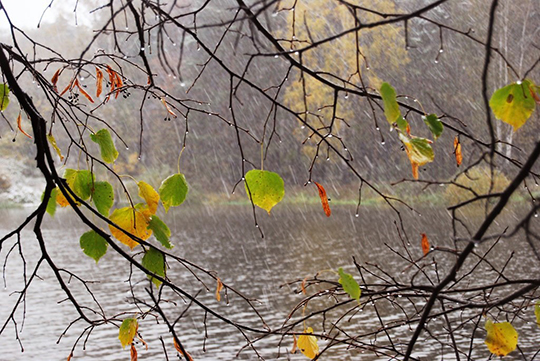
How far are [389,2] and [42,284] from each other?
18072 millimetres

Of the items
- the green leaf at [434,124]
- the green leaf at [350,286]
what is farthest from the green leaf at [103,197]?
the green leaf at [434,124]

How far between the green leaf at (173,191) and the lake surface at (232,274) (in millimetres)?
2825

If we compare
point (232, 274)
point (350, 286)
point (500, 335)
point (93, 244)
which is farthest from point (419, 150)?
point (232, 274)

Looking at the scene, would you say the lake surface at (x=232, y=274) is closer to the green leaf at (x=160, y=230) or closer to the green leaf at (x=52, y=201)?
the green leaf at (x=52, y=201)

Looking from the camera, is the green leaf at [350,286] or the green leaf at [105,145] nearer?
the green leaf at [350,286]

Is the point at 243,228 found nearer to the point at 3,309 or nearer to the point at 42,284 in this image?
the point at 42,284

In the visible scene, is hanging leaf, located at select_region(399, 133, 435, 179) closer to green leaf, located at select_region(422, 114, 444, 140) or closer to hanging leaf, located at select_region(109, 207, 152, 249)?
green leaf, located at select_region(422, 114, 444, 140)

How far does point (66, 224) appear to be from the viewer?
28891 mm

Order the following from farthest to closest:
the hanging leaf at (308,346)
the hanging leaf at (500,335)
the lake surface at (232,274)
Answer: the lake surface at (232,274)
the hanging leaf at (308,346)
the hanging leaf at (500,335)

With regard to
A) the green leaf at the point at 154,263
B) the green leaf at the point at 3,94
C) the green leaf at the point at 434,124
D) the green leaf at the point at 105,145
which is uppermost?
the green leaf at the point at 3,94

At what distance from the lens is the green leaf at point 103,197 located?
4.13ft

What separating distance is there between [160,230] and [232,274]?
15.1m

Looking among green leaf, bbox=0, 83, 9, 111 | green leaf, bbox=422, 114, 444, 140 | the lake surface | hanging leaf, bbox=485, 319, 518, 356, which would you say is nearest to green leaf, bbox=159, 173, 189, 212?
green leaf, bbox=0, 83, 9, 111

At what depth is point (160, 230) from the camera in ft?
4.10
